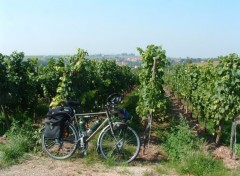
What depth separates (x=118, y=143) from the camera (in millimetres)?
6379

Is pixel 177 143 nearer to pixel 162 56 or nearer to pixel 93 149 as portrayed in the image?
pixel 93 149

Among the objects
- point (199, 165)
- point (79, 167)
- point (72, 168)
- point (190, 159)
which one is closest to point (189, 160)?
point (190, 159)

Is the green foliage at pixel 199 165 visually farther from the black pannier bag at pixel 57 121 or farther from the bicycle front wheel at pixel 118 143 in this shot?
the black pannier bag at pixel 57 121

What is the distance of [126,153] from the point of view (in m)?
6.49

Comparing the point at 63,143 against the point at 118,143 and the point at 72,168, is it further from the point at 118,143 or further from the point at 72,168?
the point at 118,143

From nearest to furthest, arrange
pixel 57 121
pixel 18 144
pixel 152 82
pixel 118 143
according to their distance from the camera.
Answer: pixel 118 143 → pixel 57 121 → pixel 18 144 → pixel 152 82

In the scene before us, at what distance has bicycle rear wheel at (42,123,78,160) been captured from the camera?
6535mm

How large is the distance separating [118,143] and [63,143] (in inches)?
48.9

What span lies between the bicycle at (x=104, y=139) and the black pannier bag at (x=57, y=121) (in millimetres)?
89

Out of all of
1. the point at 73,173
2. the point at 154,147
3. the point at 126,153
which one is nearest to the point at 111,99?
the point at 126,153

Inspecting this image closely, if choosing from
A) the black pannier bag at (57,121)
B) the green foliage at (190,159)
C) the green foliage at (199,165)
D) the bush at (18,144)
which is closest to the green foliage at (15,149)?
the bush at (18,144)

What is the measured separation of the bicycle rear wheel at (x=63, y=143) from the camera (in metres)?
6.54

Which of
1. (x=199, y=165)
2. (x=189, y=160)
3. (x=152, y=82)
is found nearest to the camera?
(x=199, y=165)

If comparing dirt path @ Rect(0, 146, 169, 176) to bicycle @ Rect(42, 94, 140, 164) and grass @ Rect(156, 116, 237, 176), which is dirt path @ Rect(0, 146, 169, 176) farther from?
grass @ Rect(156, 116, 237, 176)
